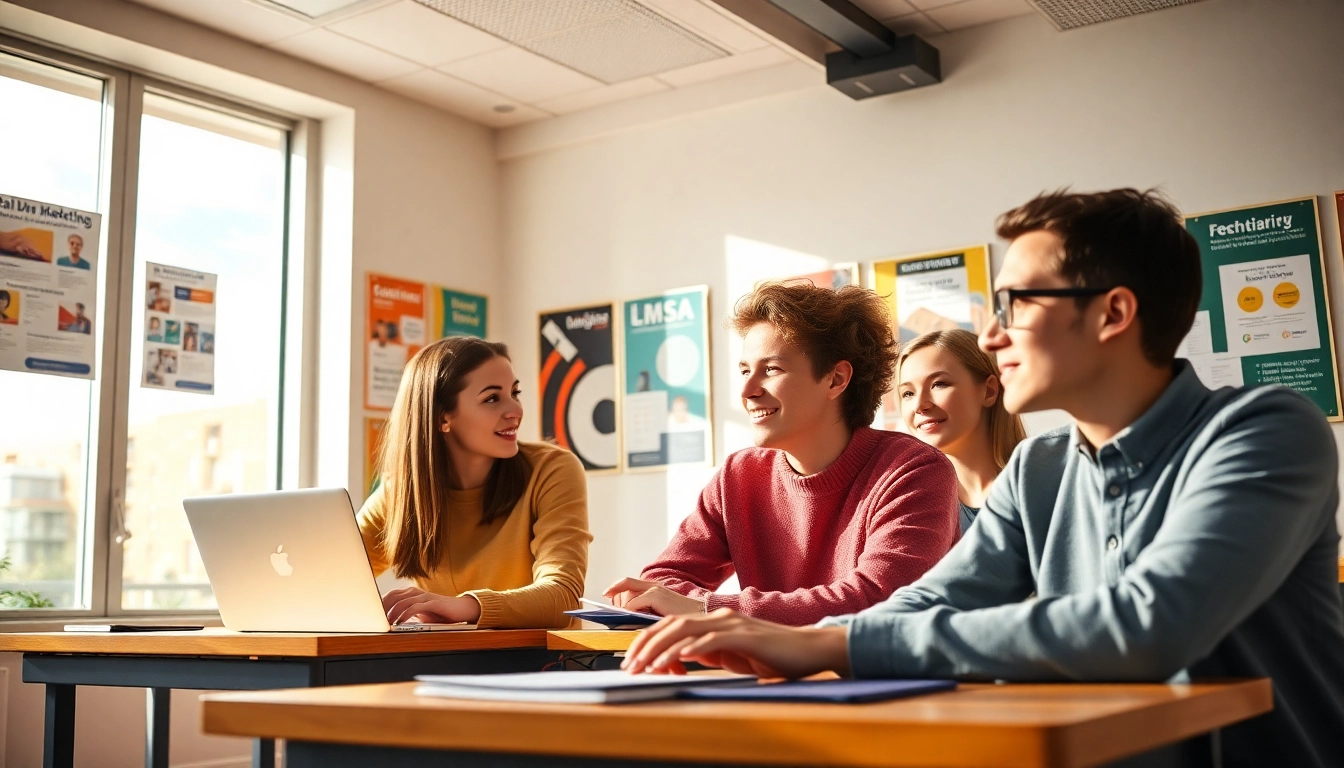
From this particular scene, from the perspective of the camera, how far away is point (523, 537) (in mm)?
2709

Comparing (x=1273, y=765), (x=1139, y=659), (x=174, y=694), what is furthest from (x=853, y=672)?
(x=174, y=694)

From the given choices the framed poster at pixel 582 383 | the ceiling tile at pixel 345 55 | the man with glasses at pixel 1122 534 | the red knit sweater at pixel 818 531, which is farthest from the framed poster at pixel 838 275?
the man with glasses at pixel 1122 534

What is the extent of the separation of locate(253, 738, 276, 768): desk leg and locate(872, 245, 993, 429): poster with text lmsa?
2765mm

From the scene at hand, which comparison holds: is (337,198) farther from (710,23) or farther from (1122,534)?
(1122,534)

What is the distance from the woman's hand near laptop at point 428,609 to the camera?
2.22 meters

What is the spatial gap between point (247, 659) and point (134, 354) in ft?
8.46

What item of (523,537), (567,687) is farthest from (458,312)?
(567,687)

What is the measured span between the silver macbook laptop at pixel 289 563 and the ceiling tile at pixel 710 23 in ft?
8.45

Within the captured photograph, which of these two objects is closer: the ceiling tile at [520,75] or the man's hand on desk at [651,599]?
the man's hand on desk at [651,599]

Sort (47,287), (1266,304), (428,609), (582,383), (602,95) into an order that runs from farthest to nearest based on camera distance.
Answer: (582,383)
(602,95)
(47,287)
(1266,304)
(428,609)

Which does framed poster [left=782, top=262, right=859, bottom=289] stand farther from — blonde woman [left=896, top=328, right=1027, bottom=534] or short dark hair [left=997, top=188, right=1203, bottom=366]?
short dark hair [left=997, top=188, right=1203, bottom=366]

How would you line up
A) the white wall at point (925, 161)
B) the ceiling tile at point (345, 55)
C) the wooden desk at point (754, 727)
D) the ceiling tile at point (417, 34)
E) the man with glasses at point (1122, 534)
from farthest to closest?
1. the ceiling tile at point (345, 55)
2. the ceiling tile at point (417, 34)
3. the white wall at point (925, 161)
4. the man with glasses at point (1122, 534)
5. the wooden desk at point (754, 727)

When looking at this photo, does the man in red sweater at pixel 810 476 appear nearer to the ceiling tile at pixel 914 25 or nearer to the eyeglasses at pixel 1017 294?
the eyeglasses at pixel 1017 294

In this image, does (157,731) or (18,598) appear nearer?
(157,731)
